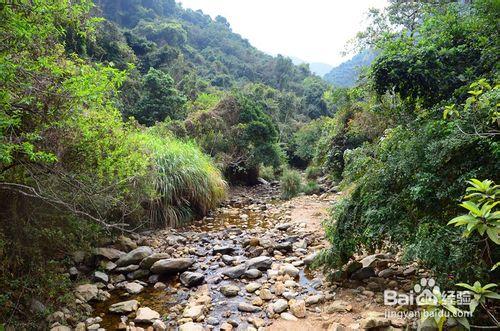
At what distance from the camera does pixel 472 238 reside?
7.95ft

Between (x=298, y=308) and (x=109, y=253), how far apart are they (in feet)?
10.7

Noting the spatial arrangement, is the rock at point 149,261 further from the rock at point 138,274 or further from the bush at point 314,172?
the bush at point 314,172

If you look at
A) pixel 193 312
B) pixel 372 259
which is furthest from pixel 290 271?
pixel 193 312

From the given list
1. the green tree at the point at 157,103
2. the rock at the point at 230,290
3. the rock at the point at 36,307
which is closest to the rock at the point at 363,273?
the rock at the point at 230,290

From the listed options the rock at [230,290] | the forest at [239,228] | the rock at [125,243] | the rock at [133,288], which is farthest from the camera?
the rock at [125,243]

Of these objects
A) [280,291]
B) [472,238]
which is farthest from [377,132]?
[472,238]

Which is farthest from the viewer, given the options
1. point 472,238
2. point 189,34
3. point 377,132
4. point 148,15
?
point 189,34

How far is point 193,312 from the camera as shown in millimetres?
3678

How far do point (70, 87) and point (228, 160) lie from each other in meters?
9.22

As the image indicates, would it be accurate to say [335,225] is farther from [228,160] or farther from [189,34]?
[189,34]

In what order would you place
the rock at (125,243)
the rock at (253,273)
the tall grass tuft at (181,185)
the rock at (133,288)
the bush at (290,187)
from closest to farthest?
the rock at (133,288) < the rock at (253,273) < the rock at (125,243) < the tall grass tuft at (181,185) < the bush at (290,187)

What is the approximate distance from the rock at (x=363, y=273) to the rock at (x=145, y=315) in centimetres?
243

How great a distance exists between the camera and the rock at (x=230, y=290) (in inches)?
162

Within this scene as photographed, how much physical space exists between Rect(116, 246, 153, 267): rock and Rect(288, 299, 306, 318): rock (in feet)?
8.54
